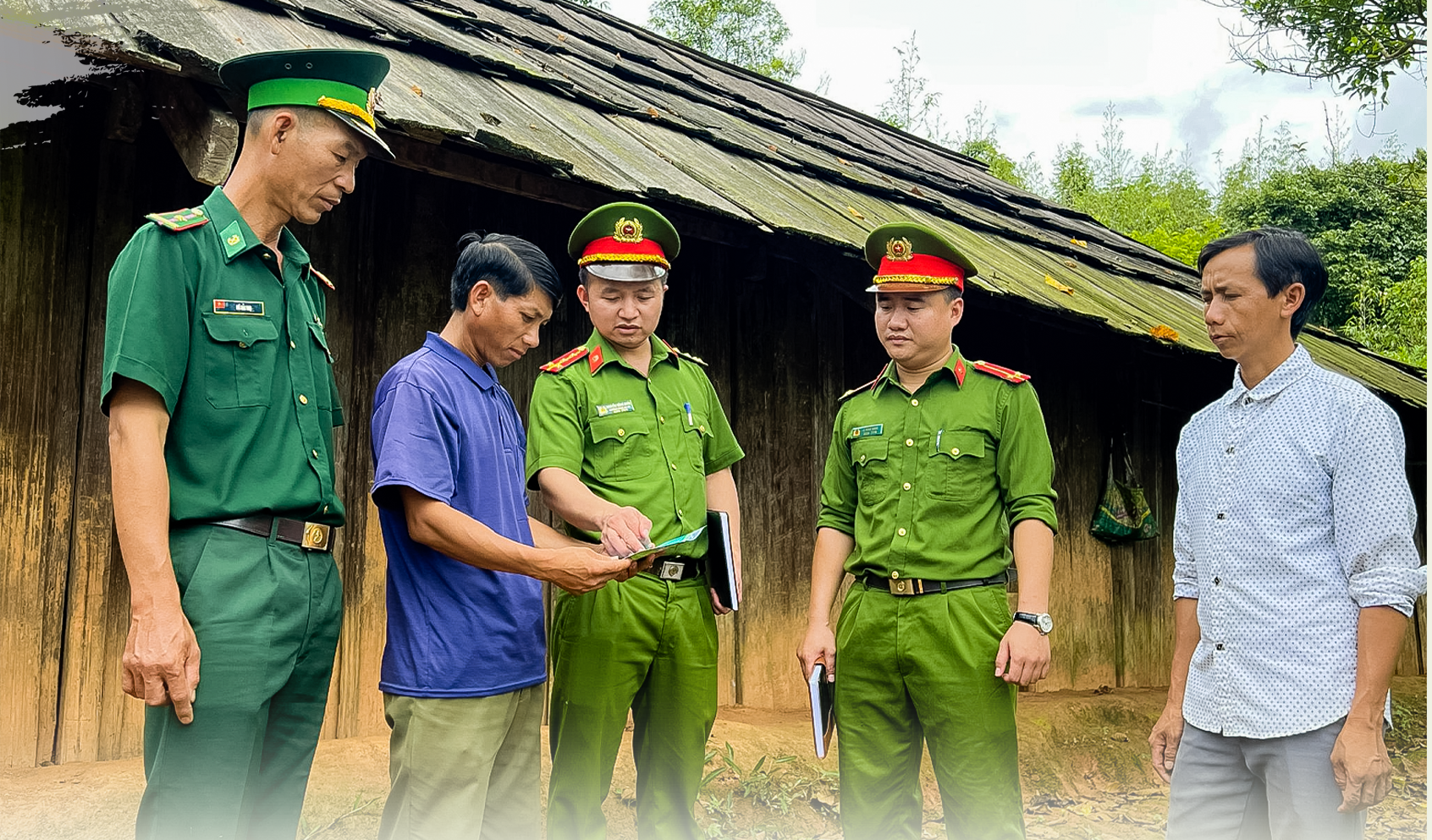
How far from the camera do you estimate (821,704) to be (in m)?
3.35

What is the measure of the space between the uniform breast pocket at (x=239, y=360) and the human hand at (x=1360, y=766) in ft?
8.38

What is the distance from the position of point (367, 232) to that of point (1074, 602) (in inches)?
204

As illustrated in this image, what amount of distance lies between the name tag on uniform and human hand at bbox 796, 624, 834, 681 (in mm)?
1859

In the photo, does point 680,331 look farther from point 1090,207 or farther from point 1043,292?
point 1090,207

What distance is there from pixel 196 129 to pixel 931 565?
256 centimetres

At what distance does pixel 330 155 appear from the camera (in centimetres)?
249

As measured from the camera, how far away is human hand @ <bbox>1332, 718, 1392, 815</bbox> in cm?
247

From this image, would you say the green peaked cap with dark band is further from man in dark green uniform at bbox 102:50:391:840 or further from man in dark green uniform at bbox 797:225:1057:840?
man in dark green uniform at bbox 797:225:1057:840

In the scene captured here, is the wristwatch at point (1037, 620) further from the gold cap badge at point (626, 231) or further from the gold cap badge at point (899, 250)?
the gold cap badge at point (626, 231)

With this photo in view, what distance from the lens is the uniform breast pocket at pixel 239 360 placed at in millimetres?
2305

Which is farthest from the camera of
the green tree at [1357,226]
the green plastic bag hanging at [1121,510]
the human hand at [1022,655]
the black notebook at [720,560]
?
the green tree at [1357,226]

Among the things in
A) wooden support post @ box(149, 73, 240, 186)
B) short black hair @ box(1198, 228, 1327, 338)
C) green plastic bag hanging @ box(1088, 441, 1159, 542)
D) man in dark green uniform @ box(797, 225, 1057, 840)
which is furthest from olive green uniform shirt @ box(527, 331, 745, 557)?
green plastic bag hanging @ box(1088, 441, 1159, 542)

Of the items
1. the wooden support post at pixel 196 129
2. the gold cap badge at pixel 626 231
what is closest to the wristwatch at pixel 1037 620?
the gold cap badge at pixel 626 231

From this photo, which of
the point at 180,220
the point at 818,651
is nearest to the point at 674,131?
the point at 818,651
